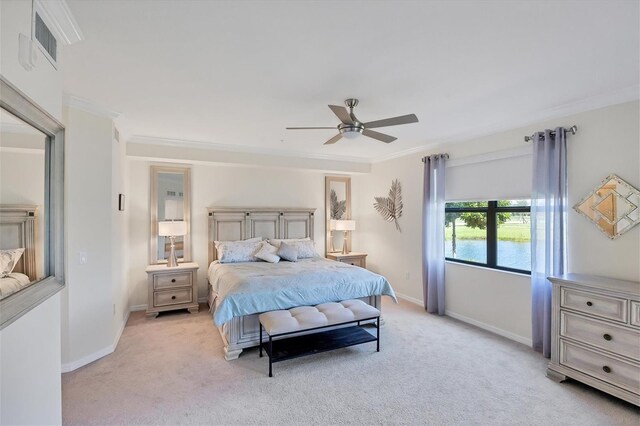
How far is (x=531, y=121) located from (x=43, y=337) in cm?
473

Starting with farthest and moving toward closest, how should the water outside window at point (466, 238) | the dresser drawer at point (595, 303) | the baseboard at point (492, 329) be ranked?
the water outside window at point (466, 238), the baseboard at point (492, 329), the dresser drawer at point (595, 303)

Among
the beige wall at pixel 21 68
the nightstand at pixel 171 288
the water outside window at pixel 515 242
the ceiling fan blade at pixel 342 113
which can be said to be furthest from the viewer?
the nightstand at pixel 171 288

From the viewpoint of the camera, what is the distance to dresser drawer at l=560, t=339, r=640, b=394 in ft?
7.81

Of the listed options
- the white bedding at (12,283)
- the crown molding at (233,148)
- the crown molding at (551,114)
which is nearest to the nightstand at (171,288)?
the crown molding at (233,148)

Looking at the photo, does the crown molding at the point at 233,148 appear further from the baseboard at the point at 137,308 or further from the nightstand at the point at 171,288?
the baseboard at the point at 137,308

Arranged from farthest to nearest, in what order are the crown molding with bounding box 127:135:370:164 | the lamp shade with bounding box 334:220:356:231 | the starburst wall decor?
1. the lamp shade with bounding box 334:220:356:231
2. the starburst wall decor
3. the crown molding with bounding box 127:135:370:164

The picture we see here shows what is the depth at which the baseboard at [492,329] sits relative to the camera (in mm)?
3619

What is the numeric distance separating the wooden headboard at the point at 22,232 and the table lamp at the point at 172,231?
9.78ft

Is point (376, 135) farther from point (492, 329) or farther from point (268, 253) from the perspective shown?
point (492, 329)

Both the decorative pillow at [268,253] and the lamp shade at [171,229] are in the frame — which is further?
the decorative pillow at [268,253]

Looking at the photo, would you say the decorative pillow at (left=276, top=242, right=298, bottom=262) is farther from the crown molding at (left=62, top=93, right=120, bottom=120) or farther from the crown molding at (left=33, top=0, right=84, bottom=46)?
the crown molding at (left=33, top=0, right=84, bottom=46)

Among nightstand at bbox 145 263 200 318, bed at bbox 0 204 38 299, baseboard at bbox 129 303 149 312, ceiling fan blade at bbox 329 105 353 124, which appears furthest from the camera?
baseboard at bbox 129 303 149 312

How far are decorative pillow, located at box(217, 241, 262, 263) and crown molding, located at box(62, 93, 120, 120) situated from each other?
94.1 inches

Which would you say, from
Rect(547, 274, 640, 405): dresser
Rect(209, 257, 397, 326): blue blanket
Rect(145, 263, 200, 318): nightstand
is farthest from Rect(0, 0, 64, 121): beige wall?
Rect(547, 274, 640, 405): dresser
